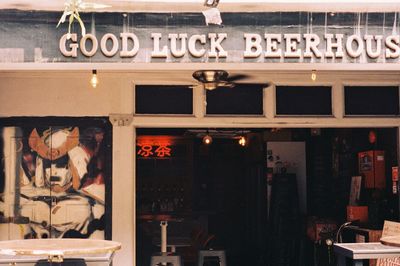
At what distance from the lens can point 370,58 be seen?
661cm

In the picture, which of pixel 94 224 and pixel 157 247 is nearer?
pixel 94 224

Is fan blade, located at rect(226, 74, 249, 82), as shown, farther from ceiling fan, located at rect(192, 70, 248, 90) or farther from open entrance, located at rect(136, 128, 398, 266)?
open entrance, located at rect(136, 128, 398, 266)

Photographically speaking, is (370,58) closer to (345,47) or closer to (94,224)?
(345,47)

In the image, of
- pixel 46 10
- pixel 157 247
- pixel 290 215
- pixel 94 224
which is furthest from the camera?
pixel 157 247

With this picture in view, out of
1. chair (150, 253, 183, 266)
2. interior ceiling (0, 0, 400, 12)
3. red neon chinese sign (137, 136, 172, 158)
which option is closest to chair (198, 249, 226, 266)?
chair (150, 253, 183, 266)

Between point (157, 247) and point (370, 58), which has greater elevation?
point (370, 58)

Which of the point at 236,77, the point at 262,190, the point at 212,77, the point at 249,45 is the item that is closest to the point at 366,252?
the point at 249,45

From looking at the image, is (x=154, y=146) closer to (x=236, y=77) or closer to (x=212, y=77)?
(x=236, y=77)

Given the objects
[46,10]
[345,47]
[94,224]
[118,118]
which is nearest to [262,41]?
[345,47]

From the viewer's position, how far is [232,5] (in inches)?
255

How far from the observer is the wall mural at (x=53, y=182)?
891 centimetres

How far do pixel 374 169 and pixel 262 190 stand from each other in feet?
12.9

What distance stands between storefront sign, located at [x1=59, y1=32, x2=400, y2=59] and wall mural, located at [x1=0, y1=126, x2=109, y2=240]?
2.71m

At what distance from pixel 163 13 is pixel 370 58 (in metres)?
2.14
